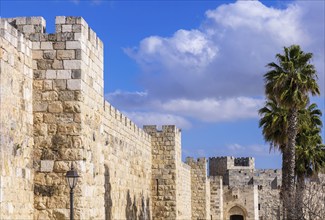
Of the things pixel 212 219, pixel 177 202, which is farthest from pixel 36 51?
pixel 212 219

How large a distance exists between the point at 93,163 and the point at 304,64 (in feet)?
48.7

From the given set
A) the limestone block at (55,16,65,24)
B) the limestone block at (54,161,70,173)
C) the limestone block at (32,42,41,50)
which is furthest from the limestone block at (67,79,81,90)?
the limestone block at (54,161,70,173)

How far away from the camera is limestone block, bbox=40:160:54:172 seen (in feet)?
32.5

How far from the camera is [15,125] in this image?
937 centimetres

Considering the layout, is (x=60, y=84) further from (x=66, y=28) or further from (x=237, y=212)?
(x=237, y=212)

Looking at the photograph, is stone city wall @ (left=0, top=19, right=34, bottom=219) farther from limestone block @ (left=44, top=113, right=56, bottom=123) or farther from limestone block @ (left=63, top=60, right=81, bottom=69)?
limestone block @ (left=63, top=60, right=81, bottom=69)

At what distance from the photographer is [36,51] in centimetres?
1014

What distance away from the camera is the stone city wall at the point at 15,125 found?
895 cm

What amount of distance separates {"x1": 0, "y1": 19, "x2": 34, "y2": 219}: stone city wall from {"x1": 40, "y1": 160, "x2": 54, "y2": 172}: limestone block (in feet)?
0.54

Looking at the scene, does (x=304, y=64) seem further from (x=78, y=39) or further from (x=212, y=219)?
(x=212, y=219)

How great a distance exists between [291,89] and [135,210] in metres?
7.04

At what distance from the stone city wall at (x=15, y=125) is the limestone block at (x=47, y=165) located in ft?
0.54

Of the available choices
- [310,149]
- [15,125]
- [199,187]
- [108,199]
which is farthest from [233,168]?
[15,125]

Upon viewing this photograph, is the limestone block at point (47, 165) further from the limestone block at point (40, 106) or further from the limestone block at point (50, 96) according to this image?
the limestone block at point (50, 96)
